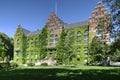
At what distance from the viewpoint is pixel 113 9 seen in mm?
18312

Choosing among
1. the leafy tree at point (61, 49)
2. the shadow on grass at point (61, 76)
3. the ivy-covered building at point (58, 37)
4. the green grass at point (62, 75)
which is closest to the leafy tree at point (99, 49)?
the ivy-covered building at point (58, 37)

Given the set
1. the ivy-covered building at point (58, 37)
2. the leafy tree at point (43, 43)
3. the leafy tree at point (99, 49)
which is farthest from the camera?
the leafy tree at point (43, 43)

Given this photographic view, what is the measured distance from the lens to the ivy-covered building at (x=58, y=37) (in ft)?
158

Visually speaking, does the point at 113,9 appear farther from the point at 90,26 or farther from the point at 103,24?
the point at 90,26

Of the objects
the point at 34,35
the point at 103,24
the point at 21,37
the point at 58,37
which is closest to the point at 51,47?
the point at 58,37

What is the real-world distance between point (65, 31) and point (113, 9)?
3517cm

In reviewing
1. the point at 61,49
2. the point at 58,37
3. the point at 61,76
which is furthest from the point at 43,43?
the point at 61,76

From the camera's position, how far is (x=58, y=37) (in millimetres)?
53875

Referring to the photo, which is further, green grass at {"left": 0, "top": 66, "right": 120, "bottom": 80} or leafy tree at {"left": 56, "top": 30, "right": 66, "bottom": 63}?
leafy tree at {"left": 56, "top": 30, "right": 66, "bottom": 63}

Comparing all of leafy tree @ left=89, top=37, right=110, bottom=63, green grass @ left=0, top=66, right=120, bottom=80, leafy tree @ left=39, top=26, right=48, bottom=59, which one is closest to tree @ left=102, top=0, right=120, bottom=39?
green grass @ left=0, top=66, right=120, bottom=80

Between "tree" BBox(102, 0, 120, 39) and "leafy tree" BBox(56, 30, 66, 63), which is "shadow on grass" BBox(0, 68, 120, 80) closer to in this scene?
"tree" BBox(102, 0, 120, 39)

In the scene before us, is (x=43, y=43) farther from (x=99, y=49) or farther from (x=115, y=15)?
(x=115, y=15)

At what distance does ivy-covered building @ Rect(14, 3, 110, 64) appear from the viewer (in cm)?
4809

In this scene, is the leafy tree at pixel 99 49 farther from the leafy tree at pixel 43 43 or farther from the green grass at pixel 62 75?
the leafy tree at pixel 43 43
